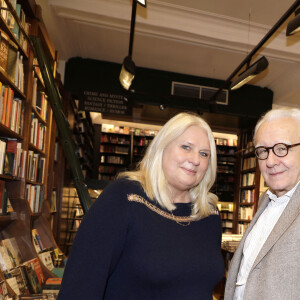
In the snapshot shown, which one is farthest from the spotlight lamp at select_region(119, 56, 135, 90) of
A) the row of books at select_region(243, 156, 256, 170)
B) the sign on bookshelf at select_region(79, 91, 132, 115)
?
the row of books at select_region(243, 156, 256, 170)

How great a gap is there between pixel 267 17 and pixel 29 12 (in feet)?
10.3

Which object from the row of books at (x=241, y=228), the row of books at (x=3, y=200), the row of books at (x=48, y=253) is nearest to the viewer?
the row of books at (x=3, y=200)

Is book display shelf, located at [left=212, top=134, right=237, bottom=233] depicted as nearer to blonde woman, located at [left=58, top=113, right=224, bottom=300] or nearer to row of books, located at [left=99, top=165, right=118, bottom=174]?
row of books, located at [left=99, top=165, right=118, bottom=174]

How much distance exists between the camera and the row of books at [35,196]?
3.20 m

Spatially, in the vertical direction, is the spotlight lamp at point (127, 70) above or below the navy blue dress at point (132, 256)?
above

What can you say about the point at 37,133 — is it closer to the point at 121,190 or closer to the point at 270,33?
the point at 121,190

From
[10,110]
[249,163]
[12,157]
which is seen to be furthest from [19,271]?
[249,163]

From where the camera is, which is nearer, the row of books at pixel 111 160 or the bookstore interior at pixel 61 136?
the bookstore interior at pixel 61 136

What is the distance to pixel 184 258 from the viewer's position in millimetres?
1411

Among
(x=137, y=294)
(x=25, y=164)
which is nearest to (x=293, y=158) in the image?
(x=137, y=294)

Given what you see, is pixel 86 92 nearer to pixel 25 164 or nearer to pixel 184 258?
pixel 25 164

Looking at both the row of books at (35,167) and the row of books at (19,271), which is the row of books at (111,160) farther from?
the row of books at (19,271)

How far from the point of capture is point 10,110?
2473 millimetres

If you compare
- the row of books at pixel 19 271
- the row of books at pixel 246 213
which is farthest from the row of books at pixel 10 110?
the row of books at pixel 246 213
